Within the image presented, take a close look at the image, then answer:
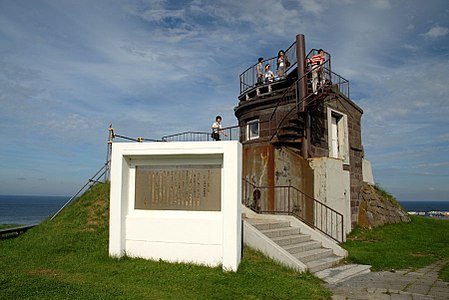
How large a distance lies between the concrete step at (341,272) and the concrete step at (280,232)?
142cm

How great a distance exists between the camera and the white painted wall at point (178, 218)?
681cm

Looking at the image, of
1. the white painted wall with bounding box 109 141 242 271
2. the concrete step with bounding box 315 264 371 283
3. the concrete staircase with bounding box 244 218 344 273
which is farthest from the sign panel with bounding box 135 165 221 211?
the concrete step with bounding box 315 264 371 283

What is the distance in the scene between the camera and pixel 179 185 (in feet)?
24.0

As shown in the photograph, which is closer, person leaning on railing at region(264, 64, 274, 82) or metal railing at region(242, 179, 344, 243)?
metal railing at region(242, 179, 344, 243)

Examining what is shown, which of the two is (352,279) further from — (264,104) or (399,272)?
(264,104)

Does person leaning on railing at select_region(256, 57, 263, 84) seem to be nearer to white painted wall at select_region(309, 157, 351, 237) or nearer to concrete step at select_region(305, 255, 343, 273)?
white painted wall at select_region(309, 157, 351, 237)

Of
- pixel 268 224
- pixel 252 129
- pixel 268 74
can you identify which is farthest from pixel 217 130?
pixel 268 224

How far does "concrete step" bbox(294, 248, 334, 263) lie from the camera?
26.6 ft

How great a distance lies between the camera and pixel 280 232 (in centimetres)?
898

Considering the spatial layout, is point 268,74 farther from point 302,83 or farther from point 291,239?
point 291,239

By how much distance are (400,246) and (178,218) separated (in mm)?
7704

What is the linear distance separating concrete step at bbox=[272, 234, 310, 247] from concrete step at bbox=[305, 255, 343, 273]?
723 mm

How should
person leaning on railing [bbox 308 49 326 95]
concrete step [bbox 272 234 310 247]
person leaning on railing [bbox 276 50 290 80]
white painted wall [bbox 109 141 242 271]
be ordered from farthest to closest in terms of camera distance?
person leaning on railing [bbox 276 50 290 80] → person leaning on railing [bbox 308 49 326 95] → concrete step [bbox 272 234 310 247] → white painted wall [bbox 109 141 242 271]

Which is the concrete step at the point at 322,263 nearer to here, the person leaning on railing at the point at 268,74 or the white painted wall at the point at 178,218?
the white painted wall at the point at 178,218
